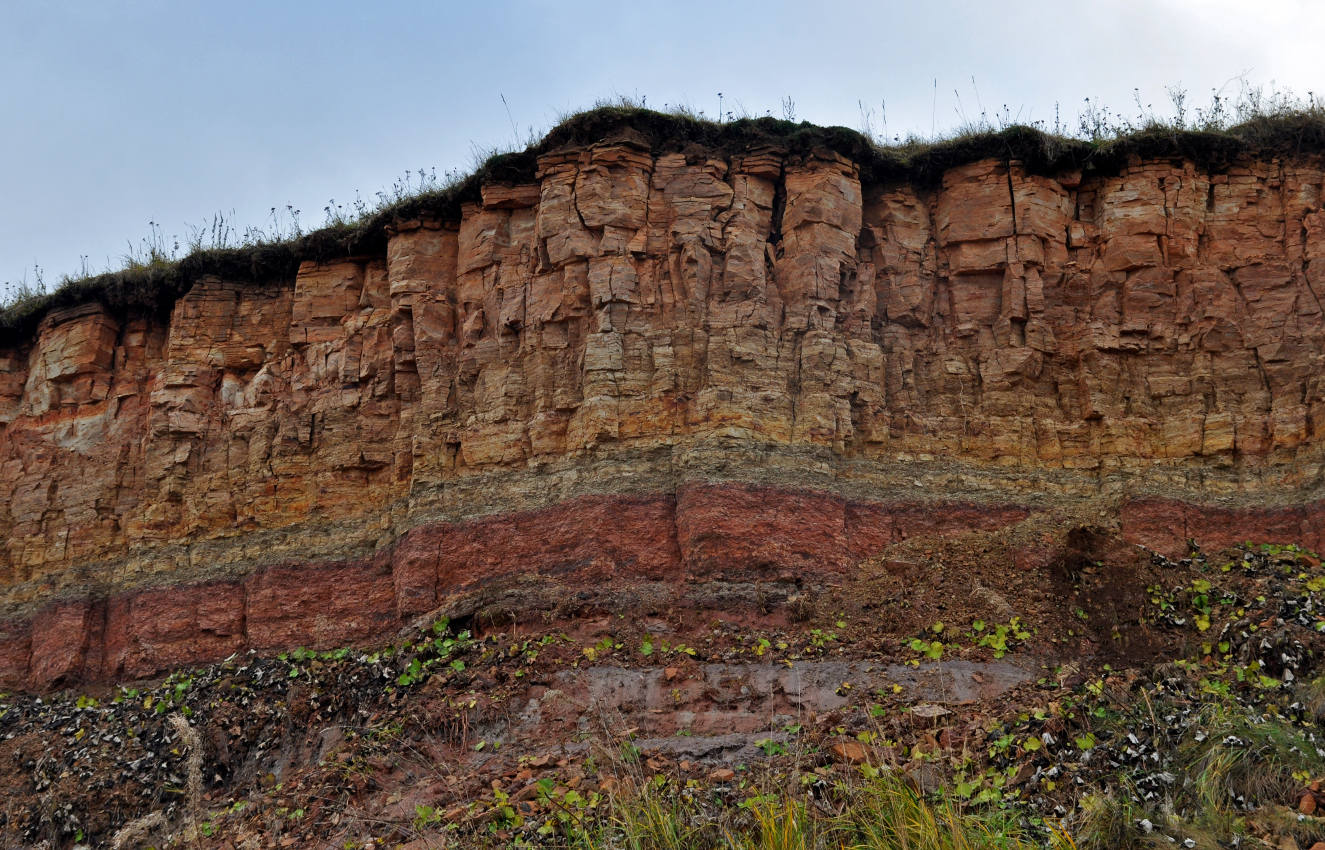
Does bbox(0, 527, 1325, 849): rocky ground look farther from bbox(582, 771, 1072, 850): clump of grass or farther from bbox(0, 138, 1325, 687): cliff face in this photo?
bbox(0, 138, 1325, 687): cliff face

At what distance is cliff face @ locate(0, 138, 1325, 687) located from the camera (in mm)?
16750

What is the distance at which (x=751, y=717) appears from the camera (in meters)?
13.4

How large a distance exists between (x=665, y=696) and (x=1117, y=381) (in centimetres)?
894

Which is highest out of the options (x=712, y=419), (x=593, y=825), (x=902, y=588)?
(x=712, y=419)

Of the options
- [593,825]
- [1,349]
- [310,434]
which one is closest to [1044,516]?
[593,825]

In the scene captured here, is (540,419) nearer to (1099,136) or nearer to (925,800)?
(925,800)

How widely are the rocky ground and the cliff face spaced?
3.15 ft

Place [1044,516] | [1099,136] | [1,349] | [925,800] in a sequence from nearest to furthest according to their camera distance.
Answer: [925,800] → [1044,516] → [1099,136] → [1,349]

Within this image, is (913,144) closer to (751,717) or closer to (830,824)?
(751,717)

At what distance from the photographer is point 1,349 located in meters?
23.9

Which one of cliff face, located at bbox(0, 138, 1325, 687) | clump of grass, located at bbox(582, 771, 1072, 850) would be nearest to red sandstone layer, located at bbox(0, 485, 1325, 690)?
cliff face, located at bbox(0, 138, 1325, 687)

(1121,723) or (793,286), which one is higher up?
(793,286)

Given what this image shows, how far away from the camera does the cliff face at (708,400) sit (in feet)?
55.0

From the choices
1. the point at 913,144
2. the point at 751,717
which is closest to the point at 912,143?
the point at 913,144
